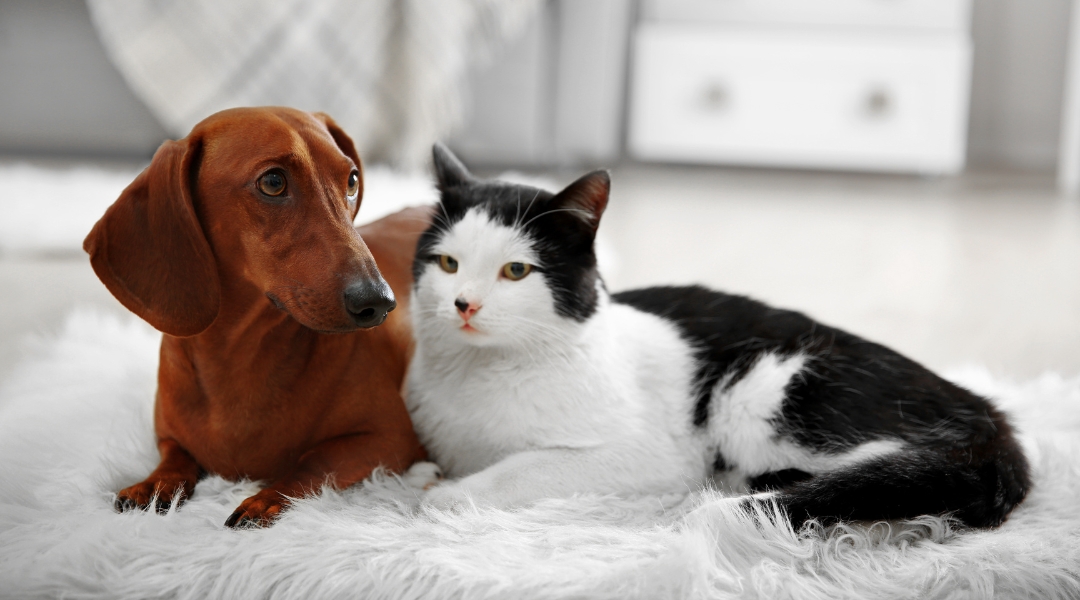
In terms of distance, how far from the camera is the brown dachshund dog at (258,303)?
2.56ft

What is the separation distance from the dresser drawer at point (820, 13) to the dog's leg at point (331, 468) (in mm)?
3007

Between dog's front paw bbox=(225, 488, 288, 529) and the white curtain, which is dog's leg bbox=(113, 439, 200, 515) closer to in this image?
dog's front paw bbox=(225, 488, 288, 529)

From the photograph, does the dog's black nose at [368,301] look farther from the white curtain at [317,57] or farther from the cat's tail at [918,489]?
the white curtain at [317,57]

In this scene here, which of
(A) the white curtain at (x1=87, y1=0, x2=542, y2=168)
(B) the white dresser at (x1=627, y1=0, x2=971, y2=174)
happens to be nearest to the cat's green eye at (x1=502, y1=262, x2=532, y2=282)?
(A) the white curtain at (x1=87, y1=0, x2=542, y2=168)

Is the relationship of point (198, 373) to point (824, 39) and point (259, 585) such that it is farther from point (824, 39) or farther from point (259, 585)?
point (824, 39)

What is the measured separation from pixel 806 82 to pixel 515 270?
2.80m

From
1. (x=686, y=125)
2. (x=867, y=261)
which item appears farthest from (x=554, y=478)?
(x=686, y=125)

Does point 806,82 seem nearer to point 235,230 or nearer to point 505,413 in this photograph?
point 505,413

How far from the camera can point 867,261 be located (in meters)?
2.31

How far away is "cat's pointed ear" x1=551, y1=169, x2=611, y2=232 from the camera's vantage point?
899 mm

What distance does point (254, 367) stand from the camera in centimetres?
87

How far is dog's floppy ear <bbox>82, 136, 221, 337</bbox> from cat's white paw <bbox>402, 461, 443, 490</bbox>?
271 millimetres

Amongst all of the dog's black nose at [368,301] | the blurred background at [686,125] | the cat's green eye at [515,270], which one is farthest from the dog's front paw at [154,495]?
the blurred background at [686,125]

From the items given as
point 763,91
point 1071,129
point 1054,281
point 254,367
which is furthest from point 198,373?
point 1071,129
